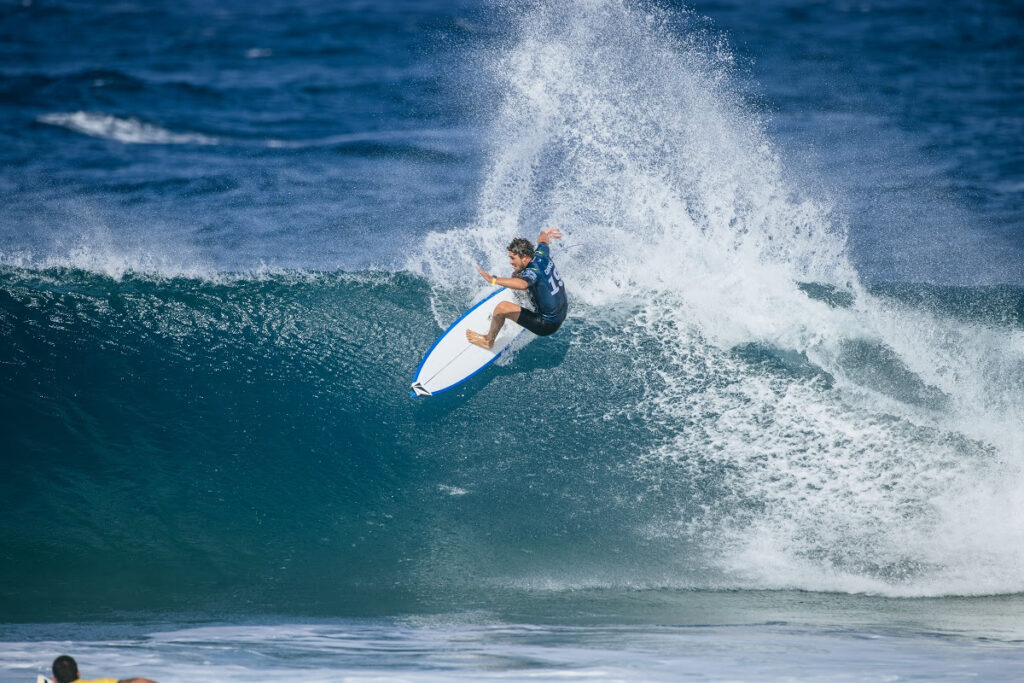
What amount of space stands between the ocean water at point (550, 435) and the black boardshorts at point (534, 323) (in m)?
0.52

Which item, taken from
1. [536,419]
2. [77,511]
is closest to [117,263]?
[77,511]

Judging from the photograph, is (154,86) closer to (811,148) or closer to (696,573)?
(811,148)

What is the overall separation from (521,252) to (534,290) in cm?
31

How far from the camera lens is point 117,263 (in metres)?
9.48

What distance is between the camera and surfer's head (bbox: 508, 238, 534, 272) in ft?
23.3

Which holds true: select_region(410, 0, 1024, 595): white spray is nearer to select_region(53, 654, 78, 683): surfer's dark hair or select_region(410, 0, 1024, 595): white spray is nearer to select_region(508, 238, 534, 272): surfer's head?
select_region(508, 238, 534, 272): surfer's head

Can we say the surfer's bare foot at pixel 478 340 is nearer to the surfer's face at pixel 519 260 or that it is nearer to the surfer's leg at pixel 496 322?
the surfer's leg at pixel 496 322

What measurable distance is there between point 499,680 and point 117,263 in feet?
21.3

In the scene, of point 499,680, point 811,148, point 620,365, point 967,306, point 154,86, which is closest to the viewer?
point 499,680

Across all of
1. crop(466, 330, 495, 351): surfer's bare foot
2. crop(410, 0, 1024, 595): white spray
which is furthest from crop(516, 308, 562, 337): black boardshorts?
crop(410, 0, 1024, 595): white spray

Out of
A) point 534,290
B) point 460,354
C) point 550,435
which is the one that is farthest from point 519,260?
point 550,435

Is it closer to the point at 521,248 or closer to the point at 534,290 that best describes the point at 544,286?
the point at 534,290

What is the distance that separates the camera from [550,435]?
7.54 m

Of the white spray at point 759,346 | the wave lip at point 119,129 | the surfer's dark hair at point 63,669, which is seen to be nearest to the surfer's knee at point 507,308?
the white spray at point 759,346
